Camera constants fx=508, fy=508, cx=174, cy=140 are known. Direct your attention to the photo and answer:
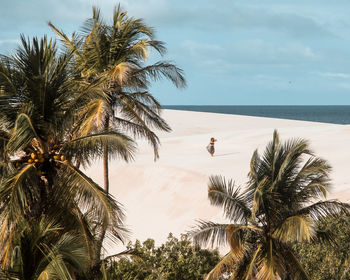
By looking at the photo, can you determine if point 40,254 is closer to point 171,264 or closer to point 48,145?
point 48,145

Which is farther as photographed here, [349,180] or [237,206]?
[349,180]

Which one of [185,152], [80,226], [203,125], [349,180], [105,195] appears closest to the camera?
[105,195]

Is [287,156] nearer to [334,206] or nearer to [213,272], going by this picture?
[334,206]

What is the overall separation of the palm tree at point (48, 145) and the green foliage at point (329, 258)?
813cm

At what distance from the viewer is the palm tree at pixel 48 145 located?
33.6 ft

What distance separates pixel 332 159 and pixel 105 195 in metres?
31.1

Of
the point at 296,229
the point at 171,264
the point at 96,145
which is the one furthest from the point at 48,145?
the point at 171,264

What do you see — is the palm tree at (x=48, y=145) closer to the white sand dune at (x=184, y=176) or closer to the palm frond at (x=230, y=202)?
the palm frond at (x=230, y=202)

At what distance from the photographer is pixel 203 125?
81.6 metres

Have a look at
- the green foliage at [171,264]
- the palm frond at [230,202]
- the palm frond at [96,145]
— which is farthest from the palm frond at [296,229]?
the palm frond at [96,145]

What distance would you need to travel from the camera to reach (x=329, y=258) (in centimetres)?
1652

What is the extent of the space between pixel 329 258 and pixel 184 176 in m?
20.1

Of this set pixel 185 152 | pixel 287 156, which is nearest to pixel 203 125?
pixel 185 152

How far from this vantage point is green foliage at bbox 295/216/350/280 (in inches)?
638
